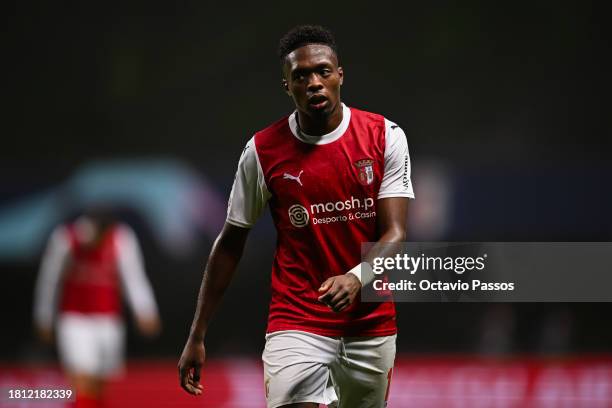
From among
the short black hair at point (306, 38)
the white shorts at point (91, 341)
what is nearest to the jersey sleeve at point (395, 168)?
the short black hair at point (306, 38)

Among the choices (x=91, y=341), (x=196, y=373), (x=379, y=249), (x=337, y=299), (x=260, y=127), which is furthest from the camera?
(x=260, y=127)

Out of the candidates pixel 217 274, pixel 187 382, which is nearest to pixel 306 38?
pixel 217 274

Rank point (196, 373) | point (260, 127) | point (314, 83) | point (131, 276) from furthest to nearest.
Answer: point (260, 127), point (131, 276), point (196, 373), point (314, 83)

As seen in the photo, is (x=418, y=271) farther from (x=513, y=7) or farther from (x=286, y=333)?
(x=513, y=7)

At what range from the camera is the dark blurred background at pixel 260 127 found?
32.5 feet

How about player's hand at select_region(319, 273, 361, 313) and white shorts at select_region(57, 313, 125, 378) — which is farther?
white shorts at select_region(57, 313, 125, 378)

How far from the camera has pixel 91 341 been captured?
8281 millimetres

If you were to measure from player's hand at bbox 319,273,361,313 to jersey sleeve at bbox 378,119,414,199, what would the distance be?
557 mm

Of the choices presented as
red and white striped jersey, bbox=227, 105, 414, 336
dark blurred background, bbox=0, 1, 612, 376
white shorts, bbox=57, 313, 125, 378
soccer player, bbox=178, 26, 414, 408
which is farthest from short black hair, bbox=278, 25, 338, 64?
dark blurred background, bbox=0, 1, 612, 376

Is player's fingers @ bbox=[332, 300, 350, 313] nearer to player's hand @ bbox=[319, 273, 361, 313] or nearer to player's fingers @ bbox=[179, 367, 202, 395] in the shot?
player's hand @ bbox=[319, 273, 361, 313]

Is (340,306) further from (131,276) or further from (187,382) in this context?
(131,276)

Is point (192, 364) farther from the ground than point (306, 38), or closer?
closer

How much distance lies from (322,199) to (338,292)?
599 millimetres

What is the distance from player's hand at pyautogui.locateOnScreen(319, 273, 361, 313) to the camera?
10.8 feet
